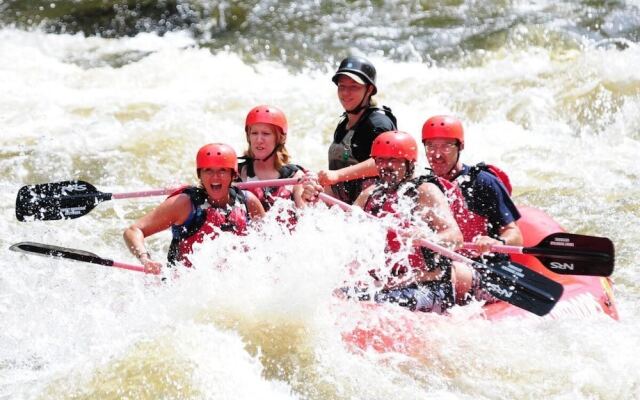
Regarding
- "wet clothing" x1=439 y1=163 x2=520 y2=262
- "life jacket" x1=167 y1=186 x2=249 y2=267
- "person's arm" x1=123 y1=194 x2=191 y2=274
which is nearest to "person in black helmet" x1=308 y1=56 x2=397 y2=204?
"wet clothing" x1=439 y1=163 x2=520 y2=262

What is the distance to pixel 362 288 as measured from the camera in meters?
4.87

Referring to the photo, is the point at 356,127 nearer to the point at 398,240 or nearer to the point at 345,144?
the point at 345,144

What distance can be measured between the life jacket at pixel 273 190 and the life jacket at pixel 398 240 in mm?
697

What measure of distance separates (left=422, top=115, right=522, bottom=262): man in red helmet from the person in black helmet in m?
0.35

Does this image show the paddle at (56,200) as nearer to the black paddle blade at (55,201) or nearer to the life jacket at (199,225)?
the black paddle blade at (55,201)

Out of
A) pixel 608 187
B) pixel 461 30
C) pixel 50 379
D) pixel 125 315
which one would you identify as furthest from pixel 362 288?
pixel 461 30

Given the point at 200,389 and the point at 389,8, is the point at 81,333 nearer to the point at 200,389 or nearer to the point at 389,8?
the point at 200,389

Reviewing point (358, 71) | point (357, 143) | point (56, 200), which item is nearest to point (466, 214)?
point (357, 143)

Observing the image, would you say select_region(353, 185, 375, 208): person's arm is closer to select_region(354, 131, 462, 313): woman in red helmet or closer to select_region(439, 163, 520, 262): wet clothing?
select_region(354, 131, 462, 313): woman in red helmet

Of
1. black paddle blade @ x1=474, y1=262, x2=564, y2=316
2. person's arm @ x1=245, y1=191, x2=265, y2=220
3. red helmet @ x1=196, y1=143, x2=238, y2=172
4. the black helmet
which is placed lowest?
black paddle blade @ x1=474, y1=262, x2=564, y2=316

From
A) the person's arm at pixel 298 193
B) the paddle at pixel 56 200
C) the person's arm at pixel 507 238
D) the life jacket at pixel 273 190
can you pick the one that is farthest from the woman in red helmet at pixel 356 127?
the paddle at pixel 56 200

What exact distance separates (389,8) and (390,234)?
894cm

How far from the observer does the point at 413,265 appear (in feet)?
16.6

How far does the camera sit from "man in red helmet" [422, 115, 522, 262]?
209 inches
